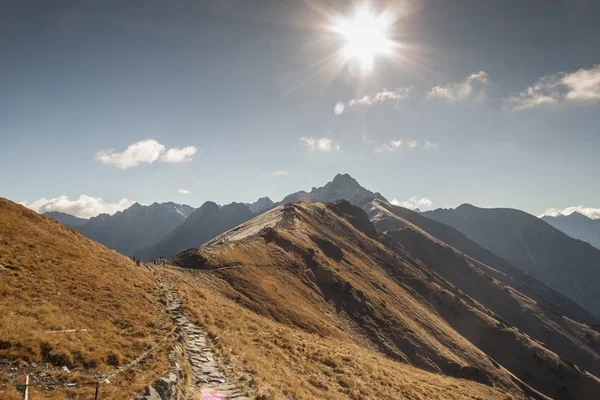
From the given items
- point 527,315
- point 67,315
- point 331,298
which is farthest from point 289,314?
point 527,315

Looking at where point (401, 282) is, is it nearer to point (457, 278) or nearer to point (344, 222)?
point (344, 222)

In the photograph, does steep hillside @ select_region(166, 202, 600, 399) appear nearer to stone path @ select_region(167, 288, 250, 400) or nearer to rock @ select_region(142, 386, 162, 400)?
stone path @ select_region(167, 288, 250, 400)

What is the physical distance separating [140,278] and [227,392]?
71.0ft

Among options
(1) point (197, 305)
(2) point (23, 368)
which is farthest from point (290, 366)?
Answer: (2) point (23, 368)

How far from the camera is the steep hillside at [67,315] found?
1295cm

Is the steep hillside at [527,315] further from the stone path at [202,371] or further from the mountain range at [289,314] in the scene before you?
the stone path at [202,371]

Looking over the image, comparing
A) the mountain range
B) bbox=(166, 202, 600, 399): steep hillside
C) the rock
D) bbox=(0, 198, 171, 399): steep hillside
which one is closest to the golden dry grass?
the mountain range

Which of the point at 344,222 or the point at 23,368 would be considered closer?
the point at 23,368

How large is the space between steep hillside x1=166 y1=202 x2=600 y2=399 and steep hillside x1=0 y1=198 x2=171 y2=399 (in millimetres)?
6346

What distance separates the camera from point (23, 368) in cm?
1268

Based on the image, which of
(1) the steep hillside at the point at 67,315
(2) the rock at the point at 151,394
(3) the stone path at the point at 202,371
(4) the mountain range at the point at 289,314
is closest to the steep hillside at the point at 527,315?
(4) the mountain range at the point at 289,314

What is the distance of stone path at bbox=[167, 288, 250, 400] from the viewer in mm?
14672

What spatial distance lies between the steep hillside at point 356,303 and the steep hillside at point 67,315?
6346 mm

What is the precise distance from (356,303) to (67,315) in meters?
64.5
